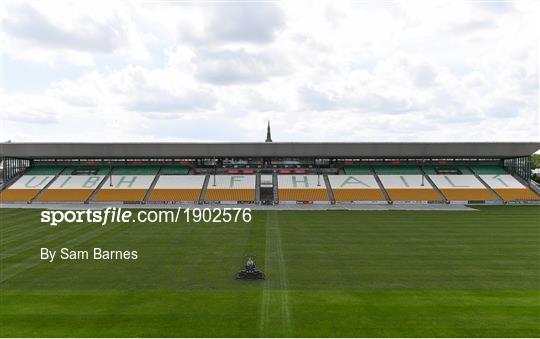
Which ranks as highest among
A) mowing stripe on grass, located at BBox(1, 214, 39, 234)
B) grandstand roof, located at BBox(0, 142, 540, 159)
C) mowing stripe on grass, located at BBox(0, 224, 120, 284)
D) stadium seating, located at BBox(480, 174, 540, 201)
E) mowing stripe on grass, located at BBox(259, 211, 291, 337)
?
grandstand roof, located at BBox(0, 142, 540, 159)

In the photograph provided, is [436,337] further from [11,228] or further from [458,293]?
[11,228]

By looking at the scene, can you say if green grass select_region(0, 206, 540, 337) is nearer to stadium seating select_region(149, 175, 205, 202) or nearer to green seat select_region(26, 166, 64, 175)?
stadium seating select_region(149, 175, 205, 202)

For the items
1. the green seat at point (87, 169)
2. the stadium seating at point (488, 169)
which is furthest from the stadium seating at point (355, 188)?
the green seat at point (87, 169)

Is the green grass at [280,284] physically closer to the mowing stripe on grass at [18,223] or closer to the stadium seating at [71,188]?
the mowing stripe on grass at [18,223]

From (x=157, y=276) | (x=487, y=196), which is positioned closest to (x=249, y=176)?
(x=487, y=196)

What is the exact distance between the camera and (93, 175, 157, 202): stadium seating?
5550cm

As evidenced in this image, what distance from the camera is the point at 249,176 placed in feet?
208

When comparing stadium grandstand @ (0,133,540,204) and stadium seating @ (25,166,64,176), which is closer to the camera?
stadium grandstand @ (0,133,540,204)

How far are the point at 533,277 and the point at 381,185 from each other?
41.2 meters

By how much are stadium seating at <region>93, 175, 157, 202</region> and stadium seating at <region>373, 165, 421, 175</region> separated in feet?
120

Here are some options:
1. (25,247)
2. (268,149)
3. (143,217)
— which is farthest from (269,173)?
(25,247)

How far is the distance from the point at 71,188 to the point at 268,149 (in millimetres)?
29769

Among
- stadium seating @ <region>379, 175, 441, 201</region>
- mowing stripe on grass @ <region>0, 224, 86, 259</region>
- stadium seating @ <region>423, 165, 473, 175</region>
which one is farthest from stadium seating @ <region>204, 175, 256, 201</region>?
stadium seating @ <region>423, 165, 473, 175</region>

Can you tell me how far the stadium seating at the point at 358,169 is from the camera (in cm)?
6438
